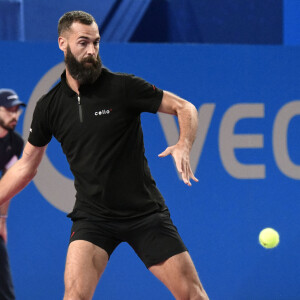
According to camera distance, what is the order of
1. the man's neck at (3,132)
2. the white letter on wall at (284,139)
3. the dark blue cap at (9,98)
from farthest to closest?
1. the white letter on wall at (284,139)
2. the dark blue cap at (9,98)
3. the man's neck at (3,132)

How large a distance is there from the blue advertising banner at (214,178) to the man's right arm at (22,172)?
167 cm

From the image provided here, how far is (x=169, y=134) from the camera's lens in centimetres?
555

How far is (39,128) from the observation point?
11.4 feet

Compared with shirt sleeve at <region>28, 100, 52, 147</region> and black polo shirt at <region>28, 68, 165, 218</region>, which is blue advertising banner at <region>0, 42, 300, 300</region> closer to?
shirt sleeve at <region>28, 100, 52, 147</region>

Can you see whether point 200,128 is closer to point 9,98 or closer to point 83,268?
point 9,98

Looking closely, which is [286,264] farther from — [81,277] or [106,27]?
[106,27]

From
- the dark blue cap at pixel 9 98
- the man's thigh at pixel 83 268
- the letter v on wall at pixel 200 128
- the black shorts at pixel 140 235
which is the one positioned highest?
the letter v on wall at pixel 200 128

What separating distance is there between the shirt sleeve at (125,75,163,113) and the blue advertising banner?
209 cm

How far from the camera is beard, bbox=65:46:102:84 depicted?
3365 millimetres

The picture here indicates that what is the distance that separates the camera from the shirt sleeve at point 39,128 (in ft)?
11.4

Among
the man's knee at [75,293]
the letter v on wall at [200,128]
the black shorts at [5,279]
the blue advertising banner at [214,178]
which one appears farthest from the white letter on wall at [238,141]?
the man's knee at [75,293]

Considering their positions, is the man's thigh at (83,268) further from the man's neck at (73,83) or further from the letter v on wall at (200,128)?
the letter v on wall at (200,128)

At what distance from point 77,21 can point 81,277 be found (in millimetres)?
1284

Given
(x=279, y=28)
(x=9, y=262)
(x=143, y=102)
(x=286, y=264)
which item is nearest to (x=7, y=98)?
(x=9, y=262)
